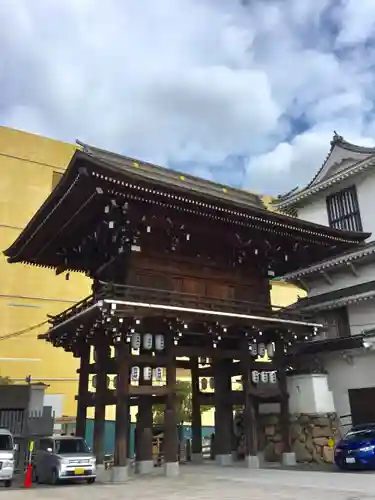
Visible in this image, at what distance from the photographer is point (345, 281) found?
28.7 metres

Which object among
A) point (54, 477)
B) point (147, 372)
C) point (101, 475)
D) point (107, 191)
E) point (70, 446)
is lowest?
point (101, 475)

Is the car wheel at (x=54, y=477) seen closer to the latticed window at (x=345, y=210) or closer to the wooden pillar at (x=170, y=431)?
the wooden pillar at (x=170, y=431)

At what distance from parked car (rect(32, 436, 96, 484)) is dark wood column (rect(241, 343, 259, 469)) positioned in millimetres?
6748

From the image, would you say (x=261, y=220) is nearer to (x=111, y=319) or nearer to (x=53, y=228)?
(x=111, y=319)

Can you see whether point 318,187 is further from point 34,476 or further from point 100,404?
point 34,476

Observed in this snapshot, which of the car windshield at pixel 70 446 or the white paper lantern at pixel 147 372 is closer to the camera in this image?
the car windshield at pixel 70 446

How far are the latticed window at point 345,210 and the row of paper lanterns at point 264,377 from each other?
1121 centimetres

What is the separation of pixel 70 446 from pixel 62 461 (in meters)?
1.17

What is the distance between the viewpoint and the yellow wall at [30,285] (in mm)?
42250

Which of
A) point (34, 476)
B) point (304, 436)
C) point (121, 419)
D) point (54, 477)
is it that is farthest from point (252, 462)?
point (34, 476)

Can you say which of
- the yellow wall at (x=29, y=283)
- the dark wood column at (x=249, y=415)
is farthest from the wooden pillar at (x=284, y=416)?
the yellow wall at (x=29, y=283)

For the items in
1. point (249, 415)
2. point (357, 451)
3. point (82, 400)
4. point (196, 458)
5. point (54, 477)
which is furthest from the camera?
point (196, 458)

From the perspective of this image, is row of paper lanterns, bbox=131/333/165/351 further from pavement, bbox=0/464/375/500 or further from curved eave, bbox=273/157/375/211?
curved eave, bbox=273/157/375/211

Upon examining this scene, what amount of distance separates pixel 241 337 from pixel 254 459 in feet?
17.0
